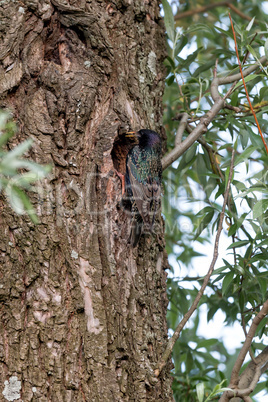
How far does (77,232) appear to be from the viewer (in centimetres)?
205

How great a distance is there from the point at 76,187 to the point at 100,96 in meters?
0.51

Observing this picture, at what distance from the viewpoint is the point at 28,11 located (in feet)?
7.41

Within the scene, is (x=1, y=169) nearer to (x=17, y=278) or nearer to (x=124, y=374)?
(x=17, y=278)

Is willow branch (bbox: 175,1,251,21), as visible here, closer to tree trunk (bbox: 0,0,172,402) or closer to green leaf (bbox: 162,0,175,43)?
green leaf (bbox: 162,0,175,43)

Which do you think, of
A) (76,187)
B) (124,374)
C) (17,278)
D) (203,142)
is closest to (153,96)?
(203,142)

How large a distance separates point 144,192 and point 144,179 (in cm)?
7

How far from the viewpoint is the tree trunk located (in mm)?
1866

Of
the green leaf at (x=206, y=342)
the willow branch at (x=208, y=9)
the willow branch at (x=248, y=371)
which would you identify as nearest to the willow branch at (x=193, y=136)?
the willow branch at (x=248, y=371)

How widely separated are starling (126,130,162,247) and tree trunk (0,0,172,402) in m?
0.08

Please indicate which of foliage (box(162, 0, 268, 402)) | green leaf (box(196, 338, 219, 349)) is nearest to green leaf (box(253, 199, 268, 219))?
foliage (box(162, 0, 268, 402))

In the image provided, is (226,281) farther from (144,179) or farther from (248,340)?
(144,179)

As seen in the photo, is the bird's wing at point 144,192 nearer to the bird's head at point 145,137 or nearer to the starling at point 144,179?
the starling at point 144,179

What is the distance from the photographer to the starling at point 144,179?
2.46 meters

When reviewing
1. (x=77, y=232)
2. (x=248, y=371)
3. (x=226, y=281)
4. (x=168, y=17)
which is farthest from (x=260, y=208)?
(x=168, y=17)
